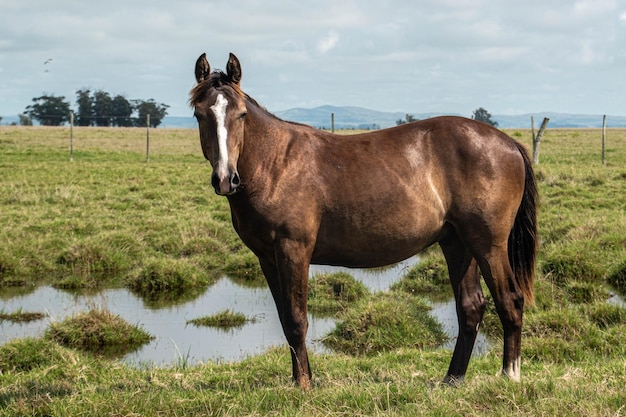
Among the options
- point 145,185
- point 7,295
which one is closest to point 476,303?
point 7,295

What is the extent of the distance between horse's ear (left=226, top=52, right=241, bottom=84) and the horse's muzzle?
840 mm

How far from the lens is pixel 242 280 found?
11.9 m

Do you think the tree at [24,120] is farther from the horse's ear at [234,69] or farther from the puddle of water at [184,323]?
the horse's ear at [234,69]

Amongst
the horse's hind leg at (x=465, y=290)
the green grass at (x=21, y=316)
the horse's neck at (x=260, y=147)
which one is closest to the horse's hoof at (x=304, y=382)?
the horse's hind leg at (x=465, y=290)

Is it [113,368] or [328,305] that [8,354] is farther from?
[328,305]

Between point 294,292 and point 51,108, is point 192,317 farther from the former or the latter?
point 51,108

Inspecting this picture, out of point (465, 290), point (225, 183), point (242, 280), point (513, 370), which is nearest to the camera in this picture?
point (225, 183)

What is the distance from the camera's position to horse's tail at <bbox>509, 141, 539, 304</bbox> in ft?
20.9

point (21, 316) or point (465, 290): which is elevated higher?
point (465, 290)

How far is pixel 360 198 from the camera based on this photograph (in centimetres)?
570

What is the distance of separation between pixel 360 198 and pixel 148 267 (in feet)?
20.8

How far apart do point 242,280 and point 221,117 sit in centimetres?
707

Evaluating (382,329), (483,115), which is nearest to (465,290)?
(382,329)

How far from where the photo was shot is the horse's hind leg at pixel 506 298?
19.3 ft
